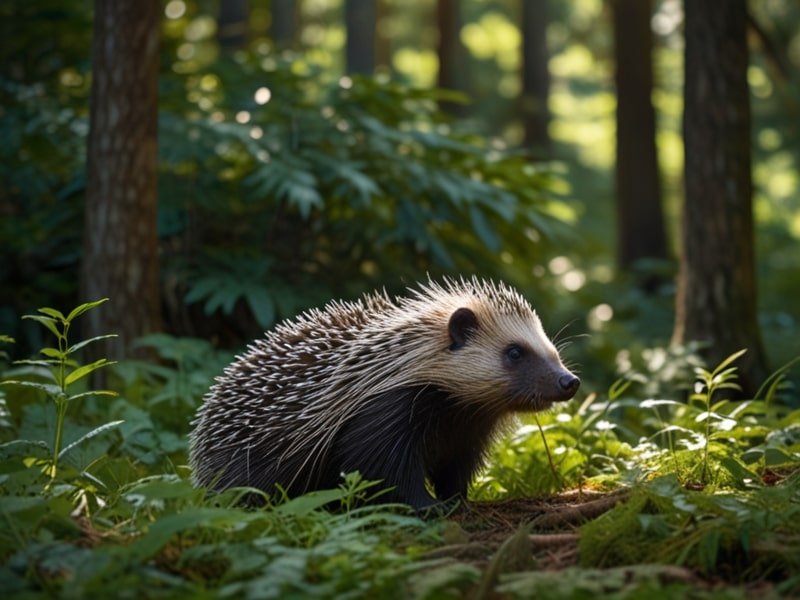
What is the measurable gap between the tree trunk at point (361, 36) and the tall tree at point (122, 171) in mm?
9684

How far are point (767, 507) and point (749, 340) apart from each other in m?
4.76

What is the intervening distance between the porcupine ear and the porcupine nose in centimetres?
58

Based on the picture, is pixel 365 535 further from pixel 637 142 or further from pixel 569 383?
pixel 637 142

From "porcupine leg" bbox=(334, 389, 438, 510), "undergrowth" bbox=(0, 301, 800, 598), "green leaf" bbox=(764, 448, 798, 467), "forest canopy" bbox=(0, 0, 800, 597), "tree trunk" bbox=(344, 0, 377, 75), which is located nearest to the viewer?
"undergrowth" bbox=(0, 301, 800, 598)

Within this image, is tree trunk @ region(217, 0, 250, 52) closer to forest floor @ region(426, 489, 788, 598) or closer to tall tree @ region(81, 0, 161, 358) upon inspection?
tall tree @ region(81, 0, 161, 358)

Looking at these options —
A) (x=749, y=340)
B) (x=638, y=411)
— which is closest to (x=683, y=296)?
(x=749, y=340)

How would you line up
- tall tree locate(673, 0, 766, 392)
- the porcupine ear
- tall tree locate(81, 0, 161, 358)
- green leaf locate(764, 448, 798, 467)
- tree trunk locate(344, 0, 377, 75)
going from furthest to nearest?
tree trunk locate(344, 0, 377, 75) → tall tree locate(673, 0, 766, 392) → tall tree locate(81, 0, 161, 358) → green leaf locate(764, 448, 798, 467) → the porcupine ear

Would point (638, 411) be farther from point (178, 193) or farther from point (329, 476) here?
point (178, 193)

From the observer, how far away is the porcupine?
220 inches

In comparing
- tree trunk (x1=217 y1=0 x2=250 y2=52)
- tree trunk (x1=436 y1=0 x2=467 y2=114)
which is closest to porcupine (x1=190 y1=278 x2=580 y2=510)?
tree trunk (x1=217 y1=0 x2=250 y2=52)

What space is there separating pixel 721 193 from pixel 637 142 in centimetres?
798

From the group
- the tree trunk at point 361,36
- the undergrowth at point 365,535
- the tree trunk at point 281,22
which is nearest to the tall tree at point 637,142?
the tree trunk at point 361,36

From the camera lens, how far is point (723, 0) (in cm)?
898

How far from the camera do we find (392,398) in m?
5.63
